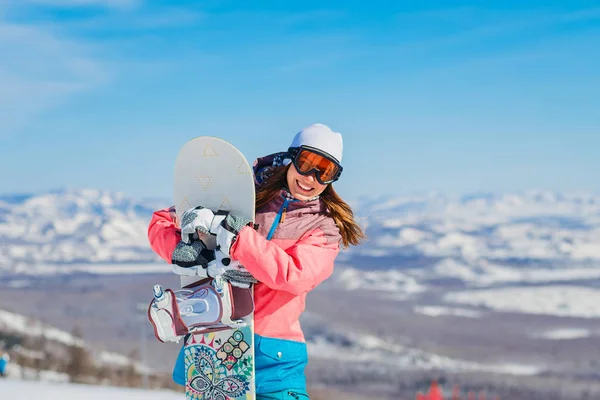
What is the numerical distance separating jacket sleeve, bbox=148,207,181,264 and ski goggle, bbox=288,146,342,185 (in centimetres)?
49

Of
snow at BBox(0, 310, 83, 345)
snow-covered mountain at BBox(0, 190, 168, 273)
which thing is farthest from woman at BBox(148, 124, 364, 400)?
snow-covered mountain at BBox(0, 190, 168, 273)

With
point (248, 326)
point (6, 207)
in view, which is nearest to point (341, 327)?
point (248, 326)

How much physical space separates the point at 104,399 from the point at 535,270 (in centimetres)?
5663

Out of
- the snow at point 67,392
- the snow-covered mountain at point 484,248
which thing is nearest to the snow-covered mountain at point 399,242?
the snow-covered mountain at point 484,248

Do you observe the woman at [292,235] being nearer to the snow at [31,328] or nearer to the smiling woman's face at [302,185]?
the smiling woman's face at [302,185]

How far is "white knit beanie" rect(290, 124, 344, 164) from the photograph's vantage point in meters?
2.30

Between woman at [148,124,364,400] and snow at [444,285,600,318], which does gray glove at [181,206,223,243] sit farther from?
snow at [444,285,600,318]

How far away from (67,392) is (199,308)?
4022 millimetres

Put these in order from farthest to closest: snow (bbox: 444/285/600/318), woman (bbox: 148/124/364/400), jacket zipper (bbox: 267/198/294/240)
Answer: snow (bbox: 444/285/600/318), jacket zipper (bbox: 267/198/294/240), woman (bbox: 148/124/364/400)

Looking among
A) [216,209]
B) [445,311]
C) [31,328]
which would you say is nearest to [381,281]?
[445,311]

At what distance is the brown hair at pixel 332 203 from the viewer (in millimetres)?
2391

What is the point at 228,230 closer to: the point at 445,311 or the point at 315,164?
the point at 315,164

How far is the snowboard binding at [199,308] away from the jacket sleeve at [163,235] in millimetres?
139

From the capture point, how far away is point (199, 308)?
2.29 m
